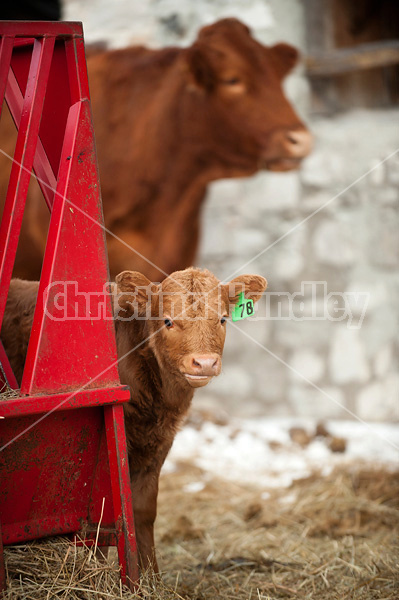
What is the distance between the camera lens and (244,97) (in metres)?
4.36

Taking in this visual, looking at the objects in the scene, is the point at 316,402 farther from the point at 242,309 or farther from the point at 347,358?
the point at 242,309

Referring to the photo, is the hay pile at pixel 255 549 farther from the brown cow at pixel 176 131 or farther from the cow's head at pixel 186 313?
the brown cow at pixel 176 131

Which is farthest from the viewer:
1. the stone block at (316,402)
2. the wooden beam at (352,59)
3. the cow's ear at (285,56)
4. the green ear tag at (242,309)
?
the stone block at (316,402)

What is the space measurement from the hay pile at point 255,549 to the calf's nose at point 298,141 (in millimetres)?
2307

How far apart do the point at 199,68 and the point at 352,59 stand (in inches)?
56.8

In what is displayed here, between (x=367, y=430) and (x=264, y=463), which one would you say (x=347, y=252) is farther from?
(x=264, y=463)

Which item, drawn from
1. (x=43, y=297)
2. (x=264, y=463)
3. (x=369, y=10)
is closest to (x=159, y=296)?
(x=43, y=297)

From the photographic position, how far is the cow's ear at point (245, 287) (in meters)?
2.70

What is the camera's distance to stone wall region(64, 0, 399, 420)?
5391 millimetres

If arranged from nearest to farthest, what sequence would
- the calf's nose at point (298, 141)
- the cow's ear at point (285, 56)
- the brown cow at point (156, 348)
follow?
the brown cow at point (156, 348) < the calf's nose at point (298, 141) < the cow's ear at point (285, 56)

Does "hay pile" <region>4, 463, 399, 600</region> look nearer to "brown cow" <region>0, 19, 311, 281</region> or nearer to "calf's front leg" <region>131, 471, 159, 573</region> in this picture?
"calf's front leg" <region>131, 471, 159, 573</region>

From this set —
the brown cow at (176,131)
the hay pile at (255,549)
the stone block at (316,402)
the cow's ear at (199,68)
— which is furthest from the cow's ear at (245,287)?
the stone block at (316,402)

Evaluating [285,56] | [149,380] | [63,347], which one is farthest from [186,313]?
[285,56]

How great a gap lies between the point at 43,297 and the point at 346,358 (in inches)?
154
